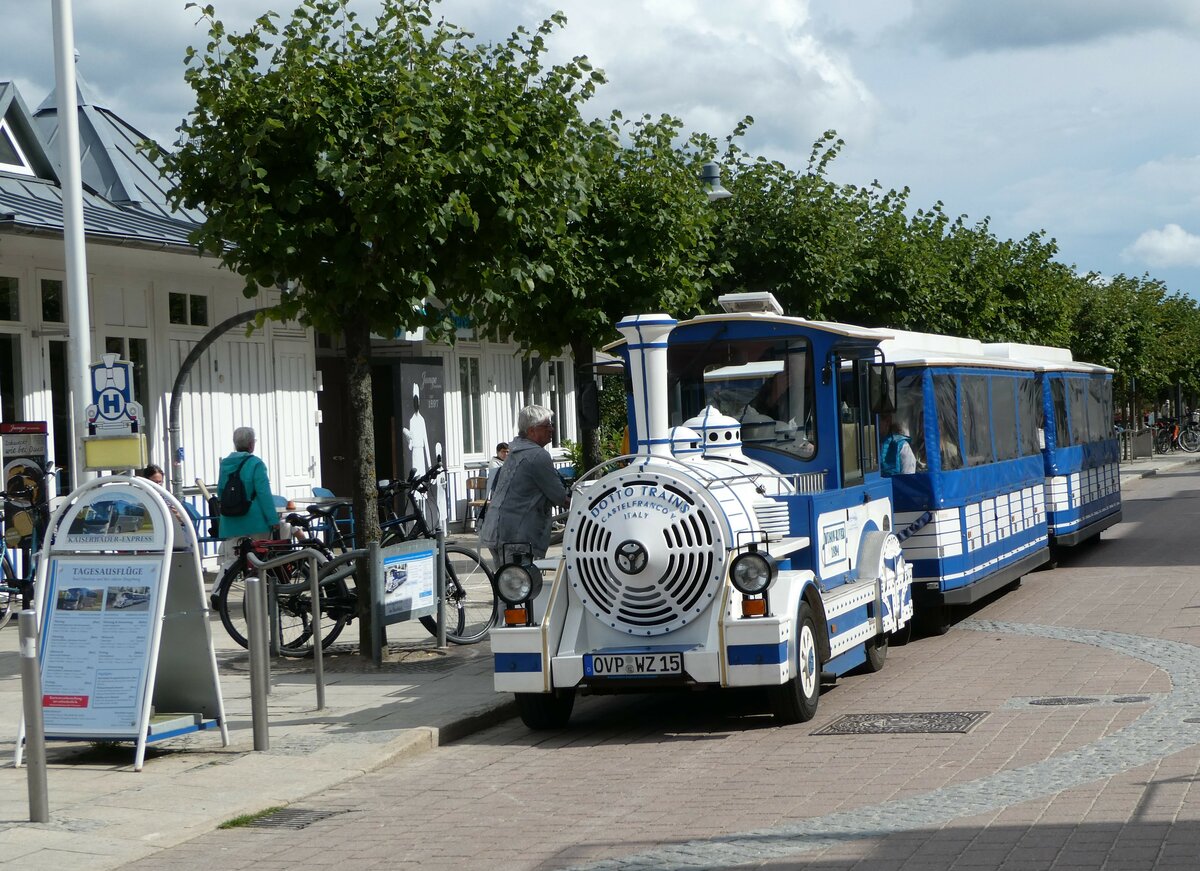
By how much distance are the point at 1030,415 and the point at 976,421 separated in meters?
3.03

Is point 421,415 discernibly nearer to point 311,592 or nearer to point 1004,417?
point 1004,417

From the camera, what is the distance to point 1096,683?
10.5 meters

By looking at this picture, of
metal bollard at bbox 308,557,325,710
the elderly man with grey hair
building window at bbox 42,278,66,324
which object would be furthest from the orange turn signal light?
building window at bbox 42,278,66,324

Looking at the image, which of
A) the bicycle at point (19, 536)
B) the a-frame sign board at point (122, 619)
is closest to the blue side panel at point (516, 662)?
the a-frame sign board at point (122, 619)

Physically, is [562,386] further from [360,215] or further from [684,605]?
[684,605]

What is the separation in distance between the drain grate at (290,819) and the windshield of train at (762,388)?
181 inches

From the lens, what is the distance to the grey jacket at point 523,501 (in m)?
11.6

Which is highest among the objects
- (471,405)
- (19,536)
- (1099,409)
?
(471,405)

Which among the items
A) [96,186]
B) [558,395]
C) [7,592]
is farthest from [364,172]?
[558,395]

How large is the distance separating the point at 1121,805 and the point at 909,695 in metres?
3.63

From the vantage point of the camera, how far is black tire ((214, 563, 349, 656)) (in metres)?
12.9

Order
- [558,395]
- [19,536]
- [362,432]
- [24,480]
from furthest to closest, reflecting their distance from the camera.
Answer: [558,395]
[24,480]
[19,536]
[362,432]

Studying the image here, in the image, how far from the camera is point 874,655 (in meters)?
11.8

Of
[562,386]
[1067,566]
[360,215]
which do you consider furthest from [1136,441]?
[360,215]
